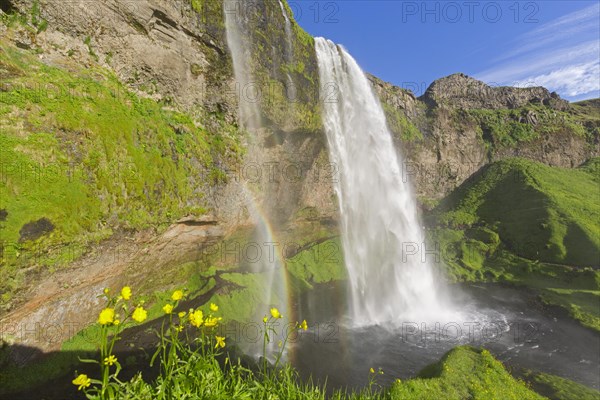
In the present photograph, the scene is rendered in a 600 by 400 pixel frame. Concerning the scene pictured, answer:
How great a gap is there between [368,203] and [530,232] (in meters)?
26.3

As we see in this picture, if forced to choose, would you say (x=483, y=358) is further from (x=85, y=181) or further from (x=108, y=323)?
(x=85, y=181)

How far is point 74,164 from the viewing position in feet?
43.8

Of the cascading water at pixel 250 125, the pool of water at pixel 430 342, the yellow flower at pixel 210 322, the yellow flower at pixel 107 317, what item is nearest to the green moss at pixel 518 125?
the pool of water at pixel 430 342

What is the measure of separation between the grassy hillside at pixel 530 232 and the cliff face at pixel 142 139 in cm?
2192

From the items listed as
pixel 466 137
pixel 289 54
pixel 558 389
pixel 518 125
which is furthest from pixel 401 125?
pixel 558 389

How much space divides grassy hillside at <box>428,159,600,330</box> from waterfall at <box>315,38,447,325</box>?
10.1 metres

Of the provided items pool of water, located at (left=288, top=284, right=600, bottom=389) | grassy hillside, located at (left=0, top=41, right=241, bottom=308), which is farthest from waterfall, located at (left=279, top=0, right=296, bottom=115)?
pool of water, located at (left=288, top=284, right=600, bottom=389)

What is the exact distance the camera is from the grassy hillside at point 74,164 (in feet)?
37.9

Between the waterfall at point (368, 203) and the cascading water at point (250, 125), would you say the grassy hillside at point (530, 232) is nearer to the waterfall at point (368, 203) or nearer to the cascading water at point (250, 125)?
the waterfall at point (368, 203)

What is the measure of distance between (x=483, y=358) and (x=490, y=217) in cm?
4150

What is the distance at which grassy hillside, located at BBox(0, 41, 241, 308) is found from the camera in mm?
11555

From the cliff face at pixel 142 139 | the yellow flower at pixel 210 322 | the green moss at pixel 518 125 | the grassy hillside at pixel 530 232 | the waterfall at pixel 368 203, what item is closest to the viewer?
the yellow flower at pixel 210 322

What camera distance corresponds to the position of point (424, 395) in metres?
11.1

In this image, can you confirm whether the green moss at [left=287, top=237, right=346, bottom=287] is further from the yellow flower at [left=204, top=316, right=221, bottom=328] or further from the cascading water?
the yellow flower at [left=204, top=316, right=221, bottom=328]
